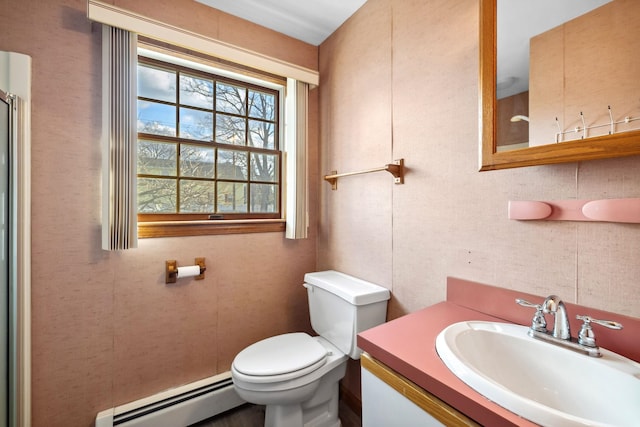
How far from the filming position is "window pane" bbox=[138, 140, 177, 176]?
5.10 ft

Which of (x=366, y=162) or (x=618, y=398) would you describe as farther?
(x=366, y=162)

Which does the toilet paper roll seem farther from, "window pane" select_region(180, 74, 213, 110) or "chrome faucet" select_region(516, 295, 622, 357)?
"chrome faucet" select_region(516, 295, 622, 357)

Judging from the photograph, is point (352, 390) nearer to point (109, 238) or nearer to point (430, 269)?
point (430, 269)

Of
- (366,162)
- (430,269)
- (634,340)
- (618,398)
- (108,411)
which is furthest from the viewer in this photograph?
(366,162)

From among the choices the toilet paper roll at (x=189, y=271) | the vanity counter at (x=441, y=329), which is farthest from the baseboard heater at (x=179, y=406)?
the vanity counter at (x=441, y=329)

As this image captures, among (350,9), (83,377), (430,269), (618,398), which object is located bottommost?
(83,377)

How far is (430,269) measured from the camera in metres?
1.30

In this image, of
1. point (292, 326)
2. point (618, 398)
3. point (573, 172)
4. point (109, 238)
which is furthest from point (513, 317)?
point (109, 238)

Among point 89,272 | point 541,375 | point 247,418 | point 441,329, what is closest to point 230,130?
point 89,272

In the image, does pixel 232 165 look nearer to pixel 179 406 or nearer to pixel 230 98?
pixel 230 98

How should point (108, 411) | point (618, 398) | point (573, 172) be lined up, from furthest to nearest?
point (108, 411) < point (573, 172) < point (618, 398)

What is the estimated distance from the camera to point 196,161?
66.9 inches

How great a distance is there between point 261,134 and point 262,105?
205 millimetres

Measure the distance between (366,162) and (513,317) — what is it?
1029mm
